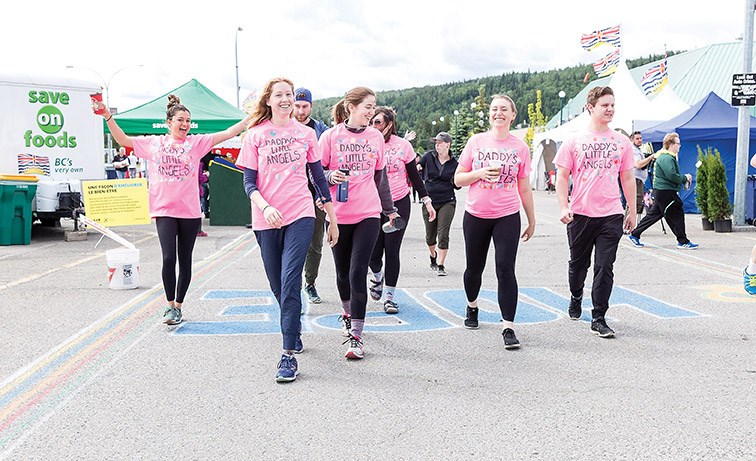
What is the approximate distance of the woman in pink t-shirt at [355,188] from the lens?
17.4 feet

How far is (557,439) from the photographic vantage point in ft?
11.8

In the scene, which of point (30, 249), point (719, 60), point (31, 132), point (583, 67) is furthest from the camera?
point (583, 67)

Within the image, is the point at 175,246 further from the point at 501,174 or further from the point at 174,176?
the point at 501,174

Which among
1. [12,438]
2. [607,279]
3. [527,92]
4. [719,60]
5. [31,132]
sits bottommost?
[12,438]

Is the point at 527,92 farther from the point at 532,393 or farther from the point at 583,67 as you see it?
Result: the point at 532,393

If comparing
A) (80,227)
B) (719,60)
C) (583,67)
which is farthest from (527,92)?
(80,227)

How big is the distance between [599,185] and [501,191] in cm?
95

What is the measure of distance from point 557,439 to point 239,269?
6.73 metres

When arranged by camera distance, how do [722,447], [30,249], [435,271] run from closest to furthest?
1. [722,447]
2. [435,271]
3. [30,249]

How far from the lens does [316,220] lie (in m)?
7.13

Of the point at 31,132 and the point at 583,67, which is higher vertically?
the point at 583,67

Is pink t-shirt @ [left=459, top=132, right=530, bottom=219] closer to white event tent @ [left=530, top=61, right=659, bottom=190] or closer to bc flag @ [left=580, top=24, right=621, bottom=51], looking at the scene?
white event tent @ [left=530, top=61, right=659, bottom=190]

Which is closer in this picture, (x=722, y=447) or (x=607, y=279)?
(x=722, y=447)

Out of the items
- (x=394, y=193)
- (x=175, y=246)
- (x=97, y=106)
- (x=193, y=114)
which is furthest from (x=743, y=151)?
(x=193, y=114)
